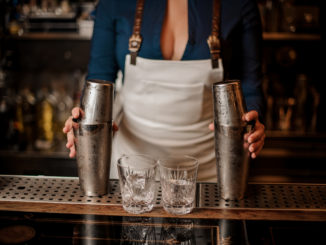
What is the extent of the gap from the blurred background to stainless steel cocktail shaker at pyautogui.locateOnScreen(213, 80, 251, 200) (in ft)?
6.00

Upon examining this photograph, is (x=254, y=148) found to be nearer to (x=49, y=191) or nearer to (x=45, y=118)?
(x=49, y=191)

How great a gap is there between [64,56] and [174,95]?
1943 millimetres

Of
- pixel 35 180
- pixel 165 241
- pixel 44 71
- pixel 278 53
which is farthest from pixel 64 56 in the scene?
pixel 165 241

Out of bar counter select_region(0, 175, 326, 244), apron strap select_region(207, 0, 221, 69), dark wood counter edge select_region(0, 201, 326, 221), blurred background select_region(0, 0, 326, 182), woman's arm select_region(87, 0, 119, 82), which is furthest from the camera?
blurred background select_region(0, 0, 326, 182)

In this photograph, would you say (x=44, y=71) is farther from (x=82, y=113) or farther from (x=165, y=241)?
(x=165, y=241)

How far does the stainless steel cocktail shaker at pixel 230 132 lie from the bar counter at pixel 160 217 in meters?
0.09

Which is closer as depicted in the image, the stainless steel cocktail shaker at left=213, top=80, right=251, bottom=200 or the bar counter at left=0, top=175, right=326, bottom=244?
the bar counter at left=0, top=175, right=326, bottom=244

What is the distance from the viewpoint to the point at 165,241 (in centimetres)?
87

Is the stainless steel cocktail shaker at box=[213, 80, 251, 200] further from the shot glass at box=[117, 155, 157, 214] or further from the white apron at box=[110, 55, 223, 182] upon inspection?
the white apron at box=[110, 55, 223, 182]

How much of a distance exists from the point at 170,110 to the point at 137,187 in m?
0.65

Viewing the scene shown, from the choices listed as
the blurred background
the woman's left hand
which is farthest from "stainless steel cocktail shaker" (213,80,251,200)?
the blurred background

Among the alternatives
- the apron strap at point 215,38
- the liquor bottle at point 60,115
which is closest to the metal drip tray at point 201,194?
the apron strap at point 215,38

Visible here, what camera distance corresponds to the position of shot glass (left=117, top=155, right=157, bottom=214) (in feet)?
3.31

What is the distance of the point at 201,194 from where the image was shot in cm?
115
